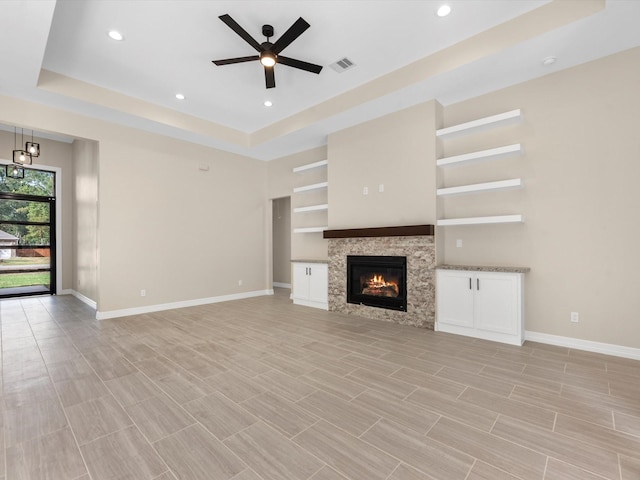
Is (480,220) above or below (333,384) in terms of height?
above

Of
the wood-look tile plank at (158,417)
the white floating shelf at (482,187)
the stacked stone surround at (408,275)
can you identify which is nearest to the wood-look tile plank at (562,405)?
the stacked stone surround at (408,275)

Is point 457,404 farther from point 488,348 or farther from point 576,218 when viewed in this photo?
point 576,218

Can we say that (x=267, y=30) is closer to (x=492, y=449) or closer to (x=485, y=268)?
(x=485, y=268)

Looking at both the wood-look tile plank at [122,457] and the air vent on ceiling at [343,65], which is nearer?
the wood-look tile plank at [122,457]

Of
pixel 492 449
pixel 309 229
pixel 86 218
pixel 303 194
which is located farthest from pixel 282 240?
pixel 492 449

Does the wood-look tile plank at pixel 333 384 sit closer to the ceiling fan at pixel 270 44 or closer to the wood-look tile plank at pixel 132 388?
the wood-look tile plank at pixel 132 388

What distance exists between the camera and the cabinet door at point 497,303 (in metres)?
3.60

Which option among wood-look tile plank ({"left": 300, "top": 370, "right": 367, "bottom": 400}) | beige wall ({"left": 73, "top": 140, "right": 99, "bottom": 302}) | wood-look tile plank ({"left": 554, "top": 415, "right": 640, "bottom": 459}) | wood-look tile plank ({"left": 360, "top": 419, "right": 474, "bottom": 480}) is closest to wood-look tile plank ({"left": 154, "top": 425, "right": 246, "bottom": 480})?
wood-look tile plank ({"left": 360, "top": 419, "right": 474, "bottom": 480})

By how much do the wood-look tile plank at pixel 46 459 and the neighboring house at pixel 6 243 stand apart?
727 cm

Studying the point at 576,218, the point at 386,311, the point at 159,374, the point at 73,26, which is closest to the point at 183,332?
the point at 159,374

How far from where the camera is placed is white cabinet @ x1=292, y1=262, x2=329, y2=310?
5.73 meters

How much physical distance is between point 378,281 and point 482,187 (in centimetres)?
207

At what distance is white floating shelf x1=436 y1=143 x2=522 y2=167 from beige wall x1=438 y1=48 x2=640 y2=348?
229 mm

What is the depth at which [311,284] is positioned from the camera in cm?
595
